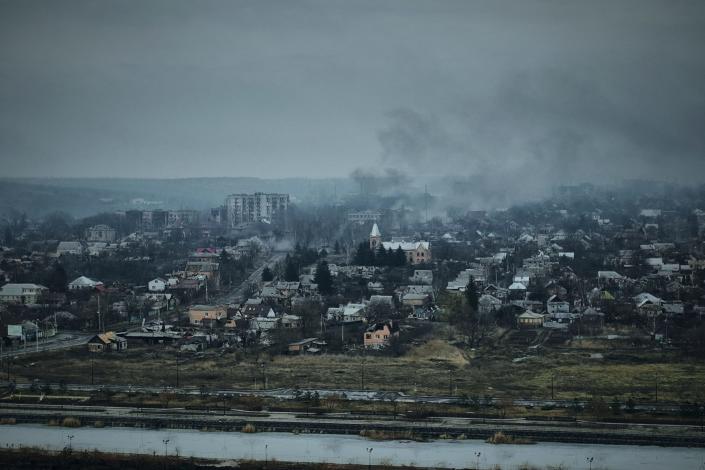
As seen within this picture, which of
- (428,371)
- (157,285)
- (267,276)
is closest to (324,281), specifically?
(267,276)

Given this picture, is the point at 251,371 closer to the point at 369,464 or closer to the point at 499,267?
the point at 369,464

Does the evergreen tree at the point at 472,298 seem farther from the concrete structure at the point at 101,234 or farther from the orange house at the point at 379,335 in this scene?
the concrete structure at the point at 101,234

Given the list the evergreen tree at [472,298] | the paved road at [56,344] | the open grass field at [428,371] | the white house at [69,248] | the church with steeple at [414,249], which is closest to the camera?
the open grass field at [428,371]

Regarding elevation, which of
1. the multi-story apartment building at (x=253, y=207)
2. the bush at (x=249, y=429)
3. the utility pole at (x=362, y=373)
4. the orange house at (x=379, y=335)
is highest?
the multi-story apartment building at (x=253, y=207)

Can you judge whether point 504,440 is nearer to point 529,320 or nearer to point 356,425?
point 356,425

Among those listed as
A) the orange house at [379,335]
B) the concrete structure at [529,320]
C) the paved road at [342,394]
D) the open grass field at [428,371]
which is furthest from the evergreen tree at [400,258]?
the paved road at [342,394]

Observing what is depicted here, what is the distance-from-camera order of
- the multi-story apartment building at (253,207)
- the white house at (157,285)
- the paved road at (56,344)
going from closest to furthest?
1. the paved road at (56,344)
2. the white house at (157,285)
3. the multi-story apartment building at (253,207)

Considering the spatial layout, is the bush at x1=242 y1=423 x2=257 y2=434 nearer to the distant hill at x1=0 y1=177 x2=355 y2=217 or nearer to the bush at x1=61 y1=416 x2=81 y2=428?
the bush at x1=61 y1=416 x2=81 y2=428

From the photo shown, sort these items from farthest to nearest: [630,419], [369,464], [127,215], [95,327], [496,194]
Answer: [496,194], [127,215], [95,327], [630,419], [369,464]

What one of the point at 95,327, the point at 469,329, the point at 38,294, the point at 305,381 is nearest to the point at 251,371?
the point at 305,381
